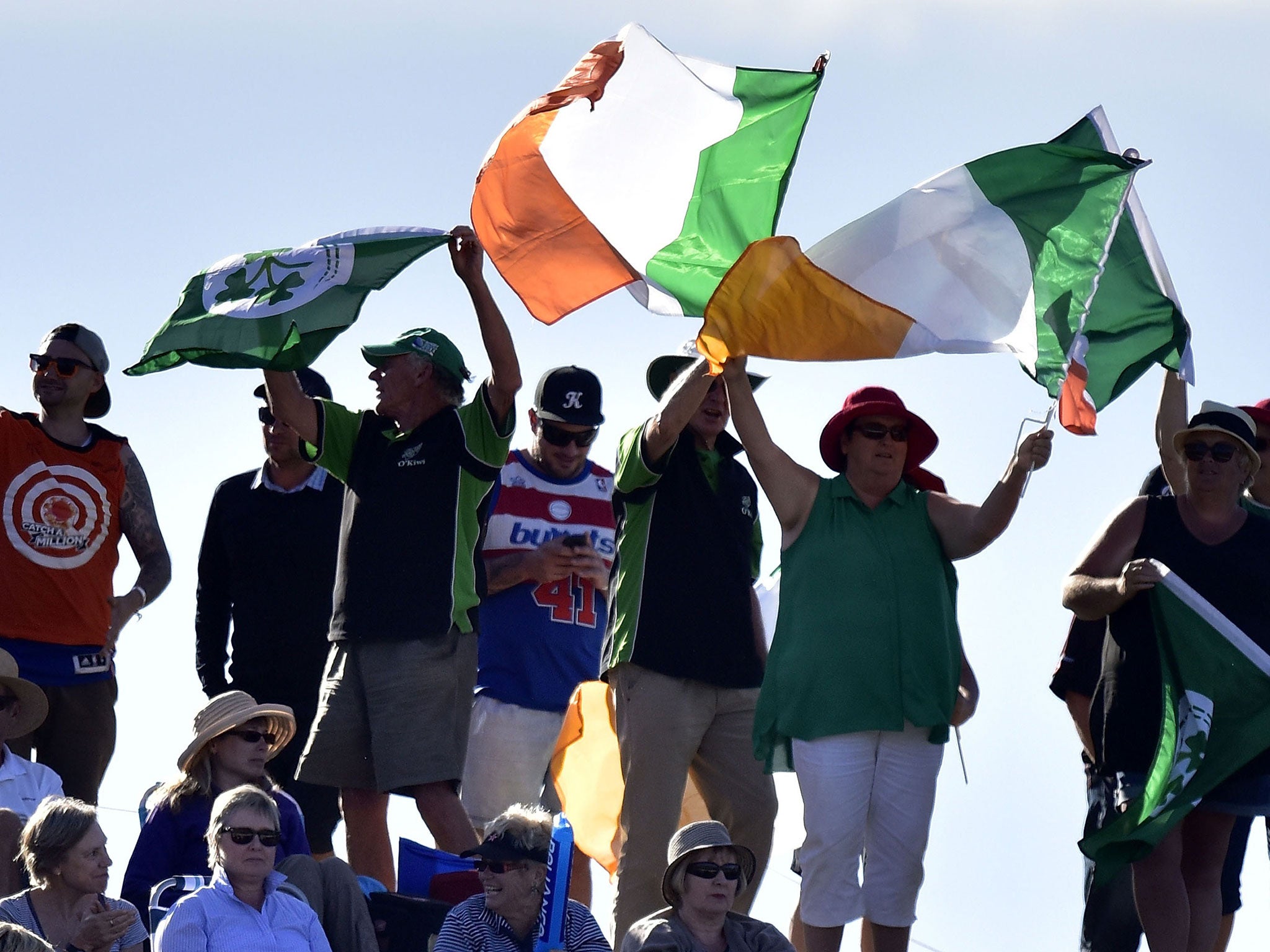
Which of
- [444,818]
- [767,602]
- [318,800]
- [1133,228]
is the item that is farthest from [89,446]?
[1133,228]

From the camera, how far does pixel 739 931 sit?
7.11m

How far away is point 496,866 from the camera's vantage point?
7312mm

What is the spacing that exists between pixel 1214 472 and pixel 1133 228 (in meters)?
1.18

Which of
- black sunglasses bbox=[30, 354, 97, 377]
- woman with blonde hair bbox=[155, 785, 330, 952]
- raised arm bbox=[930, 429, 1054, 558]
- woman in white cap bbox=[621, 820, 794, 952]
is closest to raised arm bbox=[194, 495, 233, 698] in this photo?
black sunglasses bbox=[30, 354, 97, 377]

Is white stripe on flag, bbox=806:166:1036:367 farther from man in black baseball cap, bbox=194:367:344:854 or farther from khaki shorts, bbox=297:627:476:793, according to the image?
man in black baseball cap, bbox=194:367:344:854

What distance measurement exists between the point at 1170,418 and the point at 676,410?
1.92 metres

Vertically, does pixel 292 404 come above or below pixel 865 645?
above

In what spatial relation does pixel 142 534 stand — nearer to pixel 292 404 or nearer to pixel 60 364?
pixel 60 364

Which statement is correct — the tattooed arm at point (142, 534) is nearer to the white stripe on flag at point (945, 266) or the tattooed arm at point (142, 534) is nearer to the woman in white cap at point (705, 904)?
the woman in white cap at point (705, 904)

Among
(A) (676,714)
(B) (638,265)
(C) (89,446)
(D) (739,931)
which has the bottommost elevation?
(D) (739,931)

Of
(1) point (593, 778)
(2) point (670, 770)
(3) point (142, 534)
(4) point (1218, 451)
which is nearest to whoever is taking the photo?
(4) point (1218, 451)

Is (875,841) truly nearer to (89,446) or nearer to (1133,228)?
(1133,228)

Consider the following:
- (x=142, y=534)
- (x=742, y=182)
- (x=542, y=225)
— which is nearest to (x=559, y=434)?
(x=542, y=225)

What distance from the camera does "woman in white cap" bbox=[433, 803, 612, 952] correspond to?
722cm
